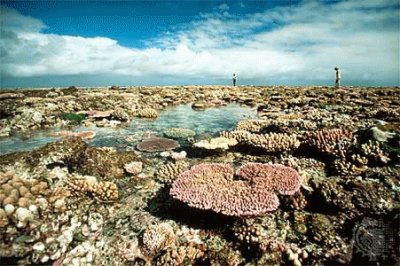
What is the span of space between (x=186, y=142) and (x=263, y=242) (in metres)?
6.00

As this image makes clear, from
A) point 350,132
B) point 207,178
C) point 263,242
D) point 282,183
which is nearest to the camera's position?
point 263,242

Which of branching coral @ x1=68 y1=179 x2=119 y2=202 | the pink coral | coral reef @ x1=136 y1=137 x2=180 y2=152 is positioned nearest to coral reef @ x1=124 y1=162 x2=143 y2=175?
branching coral @ x1=68 y1=179 x2=119 y2=202

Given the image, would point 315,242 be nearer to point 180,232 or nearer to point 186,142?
point 180,232

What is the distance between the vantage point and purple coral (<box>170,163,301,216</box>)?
15.5ft

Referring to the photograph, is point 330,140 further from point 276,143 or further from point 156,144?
point 156,144

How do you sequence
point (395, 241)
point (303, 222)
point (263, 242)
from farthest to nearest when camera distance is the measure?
1. point (303, 222)
2. point (263, 242)
3. point (395, 241)

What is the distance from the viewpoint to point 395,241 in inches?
150

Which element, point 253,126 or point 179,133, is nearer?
point 179,133

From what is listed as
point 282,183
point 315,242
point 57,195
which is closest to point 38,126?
point 57,195

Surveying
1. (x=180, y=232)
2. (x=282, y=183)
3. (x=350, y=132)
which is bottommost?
(x=180, y=232)

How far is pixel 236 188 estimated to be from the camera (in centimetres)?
523

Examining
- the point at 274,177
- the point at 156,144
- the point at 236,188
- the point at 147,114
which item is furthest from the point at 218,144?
the point at 147,114

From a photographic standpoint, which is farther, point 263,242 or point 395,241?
point 263,242

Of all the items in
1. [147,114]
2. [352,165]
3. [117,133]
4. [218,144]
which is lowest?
[352,165]
